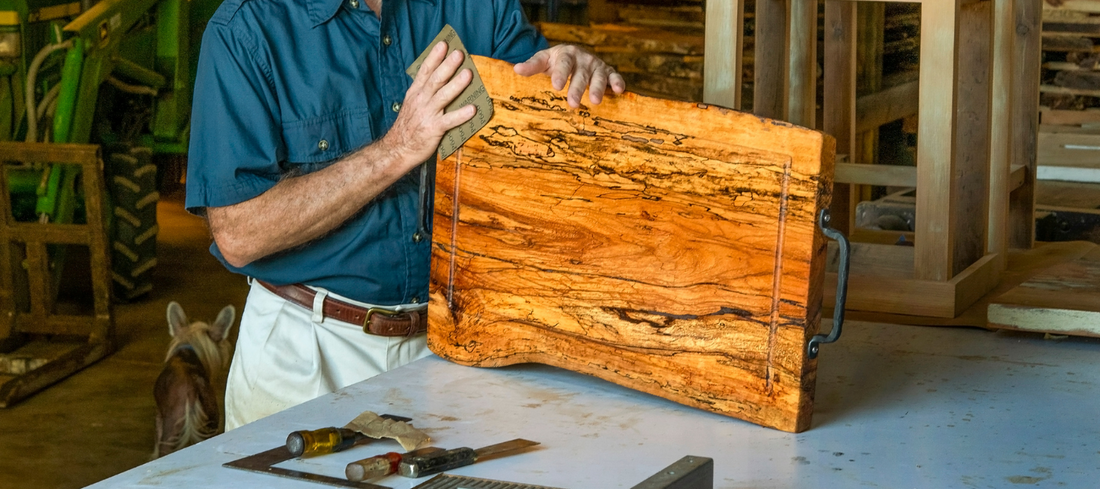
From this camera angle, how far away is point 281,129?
2004 millimetres

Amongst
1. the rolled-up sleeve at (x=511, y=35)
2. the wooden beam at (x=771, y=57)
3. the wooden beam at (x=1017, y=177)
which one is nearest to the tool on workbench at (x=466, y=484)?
the rolled-up sleeve at (x=511, y=35)

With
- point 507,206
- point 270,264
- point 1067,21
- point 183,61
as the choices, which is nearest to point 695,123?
point 507,206

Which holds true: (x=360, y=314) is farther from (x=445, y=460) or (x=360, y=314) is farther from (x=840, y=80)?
(x=840, y=80)

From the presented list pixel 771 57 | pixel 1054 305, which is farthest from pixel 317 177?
pixel 1054 305

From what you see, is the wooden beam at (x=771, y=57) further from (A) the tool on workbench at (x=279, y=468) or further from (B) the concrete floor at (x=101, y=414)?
(B) the concrete floor at (x=101, y=414)

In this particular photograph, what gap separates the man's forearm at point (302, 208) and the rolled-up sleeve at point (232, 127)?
1.2 inches

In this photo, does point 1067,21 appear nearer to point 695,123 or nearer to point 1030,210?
point 1030,210

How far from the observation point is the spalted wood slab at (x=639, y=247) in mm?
1517

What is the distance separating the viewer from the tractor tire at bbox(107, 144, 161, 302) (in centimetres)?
490

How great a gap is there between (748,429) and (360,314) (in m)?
0.84

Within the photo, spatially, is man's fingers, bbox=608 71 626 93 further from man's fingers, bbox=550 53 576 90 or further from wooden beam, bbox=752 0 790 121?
wooden beam, bbox=752 0 790 121

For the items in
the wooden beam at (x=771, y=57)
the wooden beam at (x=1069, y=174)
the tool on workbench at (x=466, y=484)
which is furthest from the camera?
the wooden beam at (x=1069, y=174)

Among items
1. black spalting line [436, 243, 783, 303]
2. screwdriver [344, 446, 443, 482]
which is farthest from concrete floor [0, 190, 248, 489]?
screwdriver [344, 446, 443, 482]

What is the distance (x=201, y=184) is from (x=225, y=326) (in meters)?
2.70
